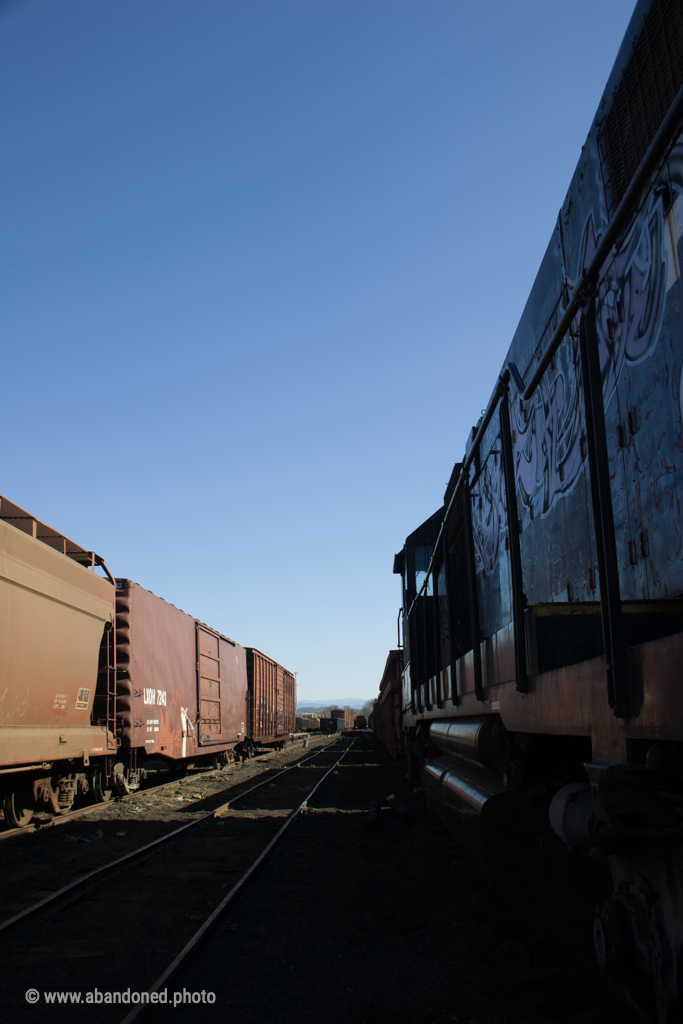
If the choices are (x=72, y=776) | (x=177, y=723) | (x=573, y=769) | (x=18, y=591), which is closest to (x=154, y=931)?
(x=573, y=769)

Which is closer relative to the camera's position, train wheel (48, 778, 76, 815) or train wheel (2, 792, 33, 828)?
train wheel (2, 792, 33, 828)

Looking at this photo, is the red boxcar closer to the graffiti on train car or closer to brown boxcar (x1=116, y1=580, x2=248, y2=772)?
brown boxcar (x1=116, y1=580, x2=248, y2=772)

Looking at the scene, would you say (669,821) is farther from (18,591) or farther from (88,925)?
(18,591)

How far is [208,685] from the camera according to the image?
1720 cm

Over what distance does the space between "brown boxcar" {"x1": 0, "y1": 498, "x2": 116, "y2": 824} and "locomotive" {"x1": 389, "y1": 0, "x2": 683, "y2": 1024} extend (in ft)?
16.8

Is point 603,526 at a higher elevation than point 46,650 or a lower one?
higher

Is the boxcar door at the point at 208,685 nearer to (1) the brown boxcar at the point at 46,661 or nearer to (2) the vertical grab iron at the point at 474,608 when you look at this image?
(1) the brown boxcar at the point at 46,661

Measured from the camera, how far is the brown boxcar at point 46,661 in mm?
7797

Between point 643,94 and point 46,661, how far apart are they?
845 centimetres

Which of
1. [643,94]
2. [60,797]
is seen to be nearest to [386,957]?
[643,94]

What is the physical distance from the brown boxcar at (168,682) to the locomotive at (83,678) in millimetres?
22

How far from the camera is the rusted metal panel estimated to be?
774 centimetres

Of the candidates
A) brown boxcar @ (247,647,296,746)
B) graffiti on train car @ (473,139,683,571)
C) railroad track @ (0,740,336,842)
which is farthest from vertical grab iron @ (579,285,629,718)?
brown boxcar @ (247,647,296,746)

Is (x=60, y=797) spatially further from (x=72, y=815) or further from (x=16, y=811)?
(x=16, y=811)
